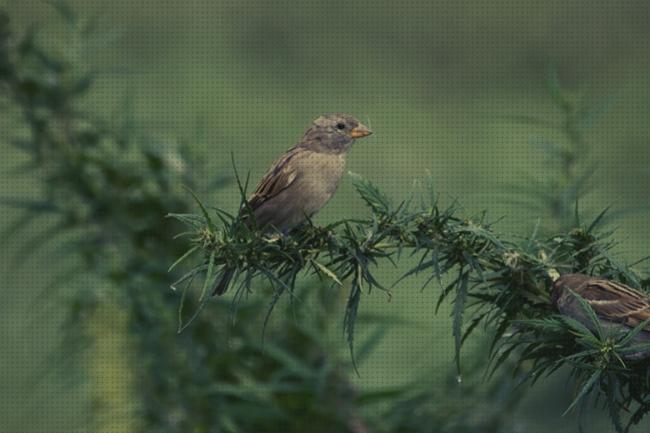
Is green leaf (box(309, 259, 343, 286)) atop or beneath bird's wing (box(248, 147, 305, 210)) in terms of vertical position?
atop

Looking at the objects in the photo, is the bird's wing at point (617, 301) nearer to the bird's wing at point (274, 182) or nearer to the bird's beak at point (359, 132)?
the bird's wing at point (274, 182)

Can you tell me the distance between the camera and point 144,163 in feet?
7.93

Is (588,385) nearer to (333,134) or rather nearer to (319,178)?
(319,178)

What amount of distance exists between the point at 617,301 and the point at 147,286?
3.11 feet

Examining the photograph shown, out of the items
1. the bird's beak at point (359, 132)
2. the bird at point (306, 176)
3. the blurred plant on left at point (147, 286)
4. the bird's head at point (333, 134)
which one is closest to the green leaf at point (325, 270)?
the blurred plant on left at point (147, 286)

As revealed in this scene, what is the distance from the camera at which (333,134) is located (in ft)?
10.7

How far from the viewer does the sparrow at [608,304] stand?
1527 millimetres

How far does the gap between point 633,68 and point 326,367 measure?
5.82 m

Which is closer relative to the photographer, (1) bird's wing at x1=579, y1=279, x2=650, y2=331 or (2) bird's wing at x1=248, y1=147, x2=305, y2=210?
(1) bird's wing at x1=579, y1=279, x2=650, y2=331

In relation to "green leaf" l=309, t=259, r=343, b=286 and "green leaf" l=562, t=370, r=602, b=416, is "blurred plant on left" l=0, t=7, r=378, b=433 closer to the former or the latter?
"green leaf" l=309, t=259, r=343, b=286

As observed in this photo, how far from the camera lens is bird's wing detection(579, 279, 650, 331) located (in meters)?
1.53

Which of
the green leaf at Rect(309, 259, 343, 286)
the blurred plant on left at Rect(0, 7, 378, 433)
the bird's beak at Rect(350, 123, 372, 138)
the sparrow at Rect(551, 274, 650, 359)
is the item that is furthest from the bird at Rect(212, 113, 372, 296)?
the sparrow at Rect(551, 274, 650, 359)

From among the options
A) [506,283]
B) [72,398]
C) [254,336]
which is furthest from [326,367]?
[72,398]

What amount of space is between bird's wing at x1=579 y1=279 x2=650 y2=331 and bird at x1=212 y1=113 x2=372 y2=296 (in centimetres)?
108
